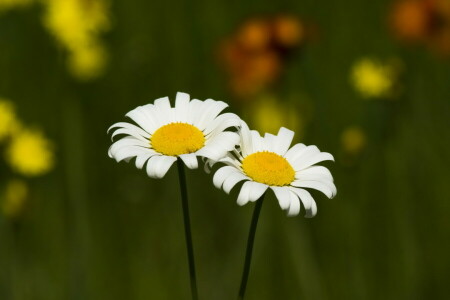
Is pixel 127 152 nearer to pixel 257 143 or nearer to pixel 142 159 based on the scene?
pixel 142 159

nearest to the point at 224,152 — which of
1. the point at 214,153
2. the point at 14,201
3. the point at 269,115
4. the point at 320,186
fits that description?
the point at 214,153

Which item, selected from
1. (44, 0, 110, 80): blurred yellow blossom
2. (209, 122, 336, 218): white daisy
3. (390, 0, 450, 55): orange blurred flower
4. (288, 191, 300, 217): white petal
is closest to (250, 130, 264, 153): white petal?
(209, 122, 336, 218): white daisy

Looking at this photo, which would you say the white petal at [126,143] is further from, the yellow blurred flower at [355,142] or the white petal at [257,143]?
the yellow blurred flower at [355,142]

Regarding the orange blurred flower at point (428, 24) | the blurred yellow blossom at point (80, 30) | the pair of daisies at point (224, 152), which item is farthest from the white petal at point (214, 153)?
the blurred yellow blossom at point (80, 30)

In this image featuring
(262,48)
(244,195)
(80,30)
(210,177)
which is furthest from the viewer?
(210,177)

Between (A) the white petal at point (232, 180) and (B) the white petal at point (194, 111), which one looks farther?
(B) the white petal at point (194, 111)

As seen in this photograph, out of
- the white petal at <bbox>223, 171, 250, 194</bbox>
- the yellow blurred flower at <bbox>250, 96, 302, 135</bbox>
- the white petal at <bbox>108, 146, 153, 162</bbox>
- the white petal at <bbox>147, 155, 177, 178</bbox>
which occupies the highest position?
the yellow blurred flower at <bbox>250, 96, 302, 135</bbox>

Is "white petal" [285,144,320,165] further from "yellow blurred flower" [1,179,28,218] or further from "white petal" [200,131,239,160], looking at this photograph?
"yellow blurred flower" [1,179,28,218]
